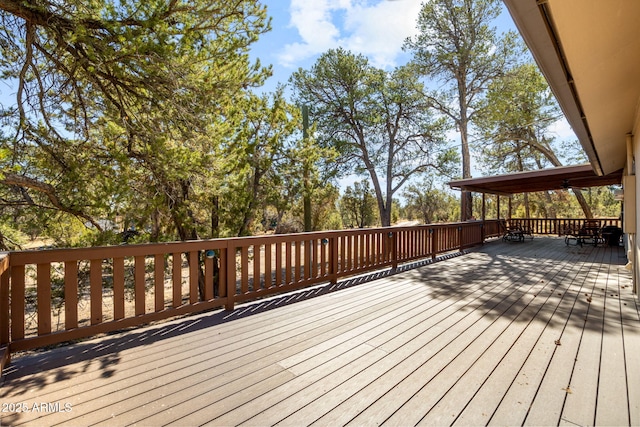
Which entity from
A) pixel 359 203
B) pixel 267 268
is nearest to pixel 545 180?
pixel 267 268

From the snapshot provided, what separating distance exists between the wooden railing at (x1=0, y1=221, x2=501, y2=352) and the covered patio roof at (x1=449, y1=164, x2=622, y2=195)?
446 centimetres

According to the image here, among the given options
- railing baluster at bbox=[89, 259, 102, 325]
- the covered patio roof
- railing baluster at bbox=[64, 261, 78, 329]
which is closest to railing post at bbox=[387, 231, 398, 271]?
railing baluster at bbox=[89, 259, 102, 325]

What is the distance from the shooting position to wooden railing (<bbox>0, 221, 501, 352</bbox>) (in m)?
2.23

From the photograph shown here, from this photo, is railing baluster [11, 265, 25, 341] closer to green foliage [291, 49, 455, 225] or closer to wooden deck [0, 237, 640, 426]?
wooden deck [0, 237, 640, 426]

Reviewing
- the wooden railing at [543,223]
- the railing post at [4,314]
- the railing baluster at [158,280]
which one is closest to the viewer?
the railing post at [4,314]

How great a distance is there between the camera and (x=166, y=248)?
9.47 ft

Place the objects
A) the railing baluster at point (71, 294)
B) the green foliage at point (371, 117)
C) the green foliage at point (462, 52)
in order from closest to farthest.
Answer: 1. the railing baluster at point (71, 294)
2. the green foliage at point (462, 52)
3. the green foliage at point (371, 117)

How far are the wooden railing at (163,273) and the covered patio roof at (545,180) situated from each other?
14.6 ft

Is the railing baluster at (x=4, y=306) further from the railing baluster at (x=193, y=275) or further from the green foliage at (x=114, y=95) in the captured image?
the green foliage at (x=114, y=95)

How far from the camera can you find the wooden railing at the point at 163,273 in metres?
2.23

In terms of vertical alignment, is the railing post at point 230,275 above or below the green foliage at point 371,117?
below

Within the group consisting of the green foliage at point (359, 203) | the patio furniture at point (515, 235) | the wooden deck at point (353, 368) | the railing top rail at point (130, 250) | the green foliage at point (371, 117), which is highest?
the green foliage at point (371, 117)

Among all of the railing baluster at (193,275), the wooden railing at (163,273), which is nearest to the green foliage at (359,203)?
the wooden railing at (163,273)

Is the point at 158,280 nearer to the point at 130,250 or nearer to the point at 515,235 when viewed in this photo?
the point at 130,250
